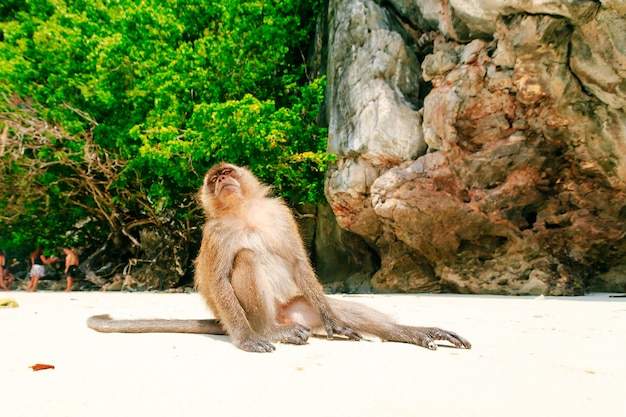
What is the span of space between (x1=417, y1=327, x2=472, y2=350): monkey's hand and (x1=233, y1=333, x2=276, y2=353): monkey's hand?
2.87 ft

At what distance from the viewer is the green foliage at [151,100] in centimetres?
944

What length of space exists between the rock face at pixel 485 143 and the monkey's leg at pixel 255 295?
5.18m

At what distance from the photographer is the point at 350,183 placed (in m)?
8.70

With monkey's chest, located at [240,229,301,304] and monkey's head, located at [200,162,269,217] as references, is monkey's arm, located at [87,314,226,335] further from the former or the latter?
monkey's head, located at [200,162,269,217]

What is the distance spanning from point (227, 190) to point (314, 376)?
6.01 feet

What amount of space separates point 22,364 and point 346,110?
763 centimetres

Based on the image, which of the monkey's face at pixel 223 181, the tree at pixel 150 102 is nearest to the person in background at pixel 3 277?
the tree at pixel 150 102

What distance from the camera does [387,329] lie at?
9.34ft

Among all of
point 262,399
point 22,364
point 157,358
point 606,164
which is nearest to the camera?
point 262,399

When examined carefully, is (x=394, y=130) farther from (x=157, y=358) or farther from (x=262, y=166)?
(x=157, y=358)

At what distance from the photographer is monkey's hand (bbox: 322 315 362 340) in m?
2.88

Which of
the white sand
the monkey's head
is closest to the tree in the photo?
the monkey's head

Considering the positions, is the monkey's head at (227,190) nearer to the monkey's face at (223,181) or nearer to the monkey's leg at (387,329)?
the monkey's face at (223,181)

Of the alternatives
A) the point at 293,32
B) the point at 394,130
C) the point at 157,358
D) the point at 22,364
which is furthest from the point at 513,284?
the point at 293,32
